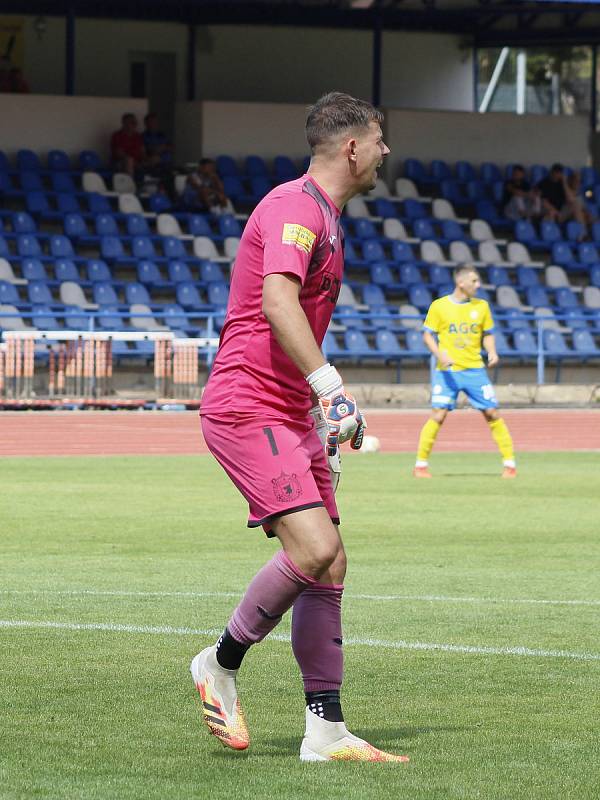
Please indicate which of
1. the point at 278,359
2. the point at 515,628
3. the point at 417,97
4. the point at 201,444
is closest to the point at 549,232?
the point at 417,97

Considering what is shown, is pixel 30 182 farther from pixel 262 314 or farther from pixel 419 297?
pixel 262 314

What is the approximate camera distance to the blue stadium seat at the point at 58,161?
112 feet

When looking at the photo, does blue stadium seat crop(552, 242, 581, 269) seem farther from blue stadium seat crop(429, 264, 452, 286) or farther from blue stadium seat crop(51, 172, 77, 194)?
blue stadium seat crop(51, 172, 77, 194)

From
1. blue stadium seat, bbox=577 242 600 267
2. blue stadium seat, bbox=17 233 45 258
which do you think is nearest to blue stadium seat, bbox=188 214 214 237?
blue stadium seat, bbox=17 233 45 258

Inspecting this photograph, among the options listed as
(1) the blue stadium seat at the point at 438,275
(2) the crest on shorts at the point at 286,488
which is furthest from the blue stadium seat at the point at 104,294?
(2) the crest on shorts at the point at 286,488

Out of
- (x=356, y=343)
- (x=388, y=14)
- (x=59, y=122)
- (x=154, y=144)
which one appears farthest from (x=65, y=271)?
(x=388, y=14)

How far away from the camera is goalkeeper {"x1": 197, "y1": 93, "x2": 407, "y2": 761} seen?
5.34 metres

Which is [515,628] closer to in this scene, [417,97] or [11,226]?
[11,226]

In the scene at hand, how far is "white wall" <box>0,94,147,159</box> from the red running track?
32.2ft

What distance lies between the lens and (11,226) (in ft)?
105

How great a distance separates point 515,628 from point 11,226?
82.8ft

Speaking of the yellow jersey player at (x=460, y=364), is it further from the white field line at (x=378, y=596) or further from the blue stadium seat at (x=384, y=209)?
the blue stadium seat at (x=384, y=209)

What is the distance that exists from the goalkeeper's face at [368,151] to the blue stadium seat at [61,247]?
2568 cm

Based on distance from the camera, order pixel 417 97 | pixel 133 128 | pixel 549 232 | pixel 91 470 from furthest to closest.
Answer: pixel 417 97 < pixel 549 232 < pixel 133 128 < pixel 91 470
